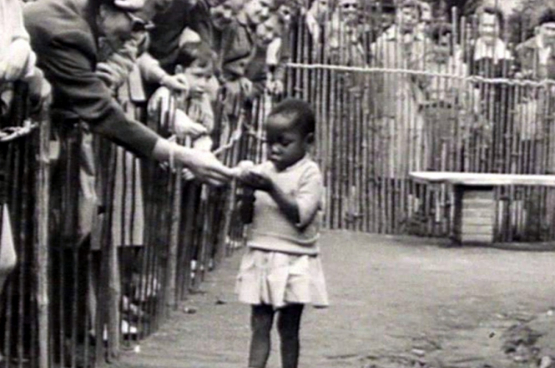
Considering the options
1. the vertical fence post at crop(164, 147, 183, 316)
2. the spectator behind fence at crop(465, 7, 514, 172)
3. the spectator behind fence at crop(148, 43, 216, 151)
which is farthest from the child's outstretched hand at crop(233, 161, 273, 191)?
the spectator behind fence at crop(465, 7, 514, 172)

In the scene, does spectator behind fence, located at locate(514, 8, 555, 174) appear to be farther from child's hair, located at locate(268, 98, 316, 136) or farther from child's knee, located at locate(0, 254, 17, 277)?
child's knee, located at locate(0, 254, 17, 277)

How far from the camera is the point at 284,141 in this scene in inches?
368

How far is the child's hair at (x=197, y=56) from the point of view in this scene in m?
13.4

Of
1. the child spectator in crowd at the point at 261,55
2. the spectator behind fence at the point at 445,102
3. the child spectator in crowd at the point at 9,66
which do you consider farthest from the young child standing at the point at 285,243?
the spectator behind fence at the point at 445,102

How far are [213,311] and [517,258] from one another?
6.91 meters

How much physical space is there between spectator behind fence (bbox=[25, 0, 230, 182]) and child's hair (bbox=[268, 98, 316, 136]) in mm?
600

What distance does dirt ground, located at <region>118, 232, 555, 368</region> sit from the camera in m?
10.9

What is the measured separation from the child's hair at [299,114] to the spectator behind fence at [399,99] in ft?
39.2

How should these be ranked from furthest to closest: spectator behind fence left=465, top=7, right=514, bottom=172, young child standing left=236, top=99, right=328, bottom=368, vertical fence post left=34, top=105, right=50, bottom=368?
1. spectator behind fence left=465, top=7, right=514, bottom=172
2. young child standing left=236, top=99, right=328, bottom=368
3. vertical fence post left=34, top=105, right=50, bottom=368

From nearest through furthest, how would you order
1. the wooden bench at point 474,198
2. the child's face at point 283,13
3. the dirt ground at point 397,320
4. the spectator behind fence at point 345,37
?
1. the dirt ground at point 397,320
2. the child's face at point 283,13
3. the wooden bench at point 474,198
4. the spectator behind fence at point 345,37

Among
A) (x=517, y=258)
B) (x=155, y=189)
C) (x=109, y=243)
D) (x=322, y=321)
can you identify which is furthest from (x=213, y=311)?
(x=517, y=258)

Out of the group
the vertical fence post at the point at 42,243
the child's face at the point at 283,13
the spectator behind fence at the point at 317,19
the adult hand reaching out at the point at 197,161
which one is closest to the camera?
the vertical fence post at the point at 42,243

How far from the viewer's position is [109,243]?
390 inches

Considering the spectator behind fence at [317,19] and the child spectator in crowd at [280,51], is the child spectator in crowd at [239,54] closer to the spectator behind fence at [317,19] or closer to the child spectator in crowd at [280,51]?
the child spectator in crowd at [280,51]
